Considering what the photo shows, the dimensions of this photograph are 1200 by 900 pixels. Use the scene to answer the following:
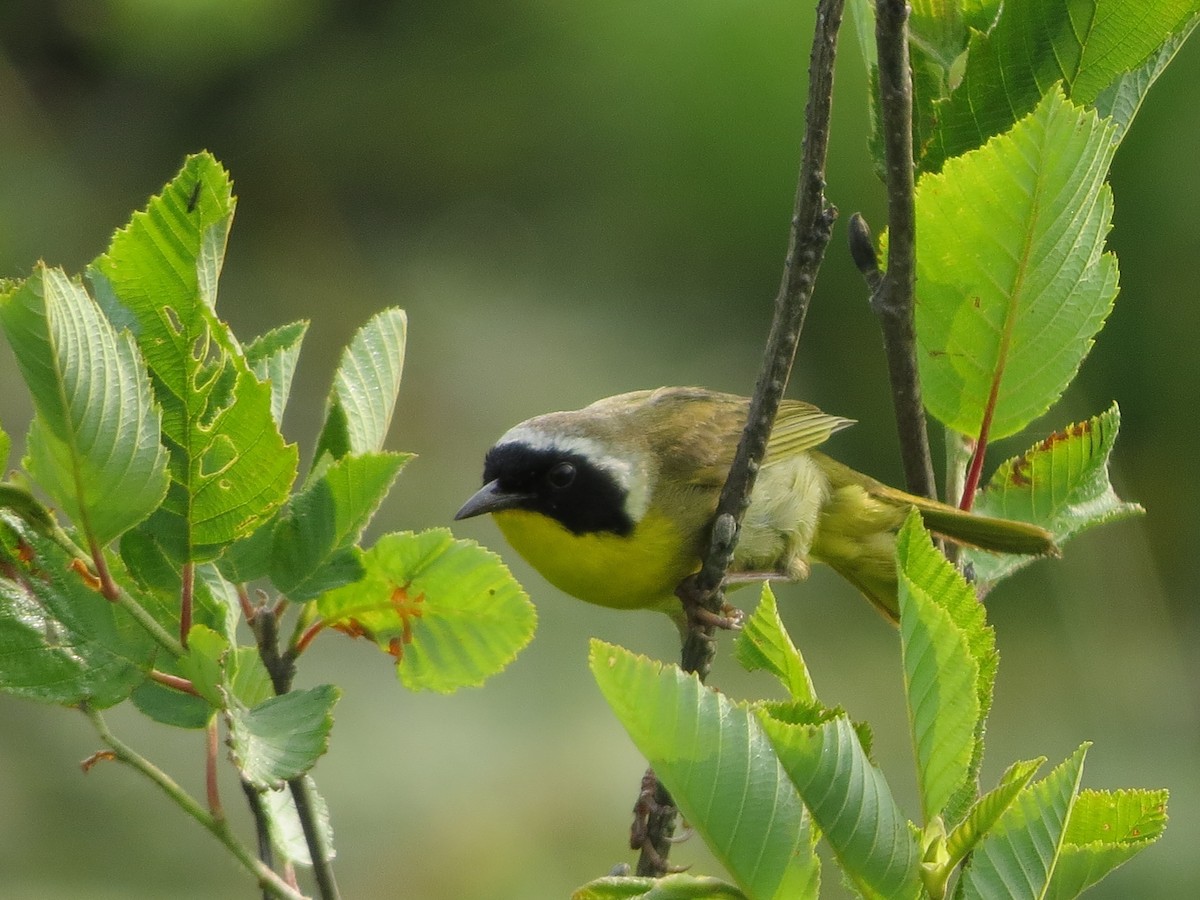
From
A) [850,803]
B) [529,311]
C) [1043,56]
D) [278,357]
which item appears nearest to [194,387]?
[278,357]

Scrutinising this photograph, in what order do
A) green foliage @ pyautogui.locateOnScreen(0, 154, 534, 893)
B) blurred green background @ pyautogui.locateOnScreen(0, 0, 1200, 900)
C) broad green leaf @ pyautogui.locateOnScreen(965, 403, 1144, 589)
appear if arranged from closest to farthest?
green foliage @ pyautogui.locateOnScreen(0, 154, 534, 893) < broad green leaf @ pyautogui.locateOnScreen(965, 403, 1144, 589) < blurred green background @ pyautogui.locateOnScreen(0, 0, 1200, 900)

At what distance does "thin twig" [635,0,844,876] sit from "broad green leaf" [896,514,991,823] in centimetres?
34

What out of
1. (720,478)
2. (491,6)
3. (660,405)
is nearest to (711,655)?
(720,478)

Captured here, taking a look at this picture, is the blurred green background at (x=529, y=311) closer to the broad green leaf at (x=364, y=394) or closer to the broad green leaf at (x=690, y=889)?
the broad green leaf at (x=364, y=394)

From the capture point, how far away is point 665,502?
98.4 inches

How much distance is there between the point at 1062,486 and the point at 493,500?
43.9 inches

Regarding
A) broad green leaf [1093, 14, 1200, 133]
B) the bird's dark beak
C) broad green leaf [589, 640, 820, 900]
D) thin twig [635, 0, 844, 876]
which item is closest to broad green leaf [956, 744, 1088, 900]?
broad green leaf [589, 640, 820, 900]

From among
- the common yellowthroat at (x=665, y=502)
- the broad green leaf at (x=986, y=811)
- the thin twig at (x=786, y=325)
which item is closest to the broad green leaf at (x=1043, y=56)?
the thin twig at (x=786, y=325)

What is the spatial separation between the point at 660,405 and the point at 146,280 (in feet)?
5.85

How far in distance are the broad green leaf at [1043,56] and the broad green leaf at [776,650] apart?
56 centimetres

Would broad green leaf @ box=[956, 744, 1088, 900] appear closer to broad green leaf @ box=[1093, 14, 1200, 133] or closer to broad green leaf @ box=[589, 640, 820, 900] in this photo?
broad green leaf @ box=[589, 640, 820, 900]

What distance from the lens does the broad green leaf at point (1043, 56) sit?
1366mm

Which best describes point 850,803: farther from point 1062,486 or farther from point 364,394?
point 1062,486

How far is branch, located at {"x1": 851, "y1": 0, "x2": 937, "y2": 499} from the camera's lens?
4.33 feet
